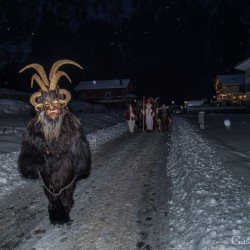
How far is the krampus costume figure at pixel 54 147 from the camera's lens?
186 inches

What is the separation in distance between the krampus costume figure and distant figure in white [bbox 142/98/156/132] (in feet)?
50.8

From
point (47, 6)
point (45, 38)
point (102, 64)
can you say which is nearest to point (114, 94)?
point (102, 64)

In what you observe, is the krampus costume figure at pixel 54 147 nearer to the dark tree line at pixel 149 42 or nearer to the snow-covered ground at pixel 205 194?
the snow-covered ground at pixel 205 194

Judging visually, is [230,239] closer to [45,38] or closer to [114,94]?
[114,94]

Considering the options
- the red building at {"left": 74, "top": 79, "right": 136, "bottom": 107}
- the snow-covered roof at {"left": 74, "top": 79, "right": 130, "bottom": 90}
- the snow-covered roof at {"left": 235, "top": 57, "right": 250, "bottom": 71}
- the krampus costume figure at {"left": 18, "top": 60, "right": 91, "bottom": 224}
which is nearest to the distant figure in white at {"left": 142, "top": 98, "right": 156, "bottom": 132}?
the krampus costume figure at {"left": 18, "top": 60, "right": 91, "bottom": 224}

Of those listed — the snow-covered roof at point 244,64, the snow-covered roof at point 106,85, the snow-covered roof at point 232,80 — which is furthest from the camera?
the snow-covered roof at point 106,85

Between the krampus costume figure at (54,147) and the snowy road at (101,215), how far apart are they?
0.51 metres

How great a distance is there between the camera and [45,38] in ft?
437

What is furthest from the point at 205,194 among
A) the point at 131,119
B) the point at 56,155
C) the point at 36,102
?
the point at 131,119

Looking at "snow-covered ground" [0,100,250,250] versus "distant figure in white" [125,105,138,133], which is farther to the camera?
"distant figure in white" [125,105,138,133]

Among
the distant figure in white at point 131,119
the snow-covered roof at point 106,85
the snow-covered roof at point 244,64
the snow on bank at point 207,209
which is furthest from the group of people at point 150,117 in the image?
the snow-covered roof at point 106,85

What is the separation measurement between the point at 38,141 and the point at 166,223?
2.48 metres

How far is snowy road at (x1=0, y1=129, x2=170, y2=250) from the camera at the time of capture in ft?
15.4

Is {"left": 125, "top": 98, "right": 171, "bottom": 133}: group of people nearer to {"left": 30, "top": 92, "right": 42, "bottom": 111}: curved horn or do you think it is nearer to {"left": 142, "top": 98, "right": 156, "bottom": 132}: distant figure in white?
{"left": 142, "top": 98, "right": 156, "bottom": 132}: distant figure in white
